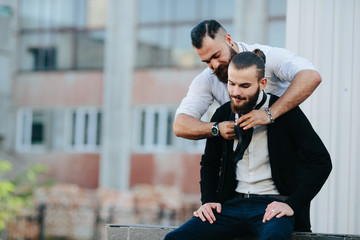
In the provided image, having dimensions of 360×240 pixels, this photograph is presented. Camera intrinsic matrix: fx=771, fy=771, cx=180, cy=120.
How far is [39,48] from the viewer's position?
29.5 metres

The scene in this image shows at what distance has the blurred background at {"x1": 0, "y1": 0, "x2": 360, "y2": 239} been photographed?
25516mm

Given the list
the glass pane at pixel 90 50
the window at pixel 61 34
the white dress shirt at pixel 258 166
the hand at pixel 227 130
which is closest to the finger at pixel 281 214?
the white dress shirt at pixel 258 166

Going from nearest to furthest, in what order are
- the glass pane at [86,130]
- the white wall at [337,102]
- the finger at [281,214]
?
the finger at [281,214]
the white wall at [337,102]
the glass pane at [86,130]

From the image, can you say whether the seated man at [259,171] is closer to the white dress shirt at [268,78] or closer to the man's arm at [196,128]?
the man's arm at [196,128]

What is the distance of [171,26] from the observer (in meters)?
27.3

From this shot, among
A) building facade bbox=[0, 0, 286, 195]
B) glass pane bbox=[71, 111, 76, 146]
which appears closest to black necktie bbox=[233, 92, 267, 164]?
building facade bbox=[0, 0, 286, 195]

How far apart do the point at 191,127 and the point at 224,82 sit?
31 cm

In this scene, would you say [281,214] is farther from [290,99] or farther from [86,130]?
[86,130]

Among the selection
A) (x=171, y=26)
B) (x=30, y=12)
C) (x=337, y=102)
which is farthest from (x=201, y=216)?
(x=30, y=12)

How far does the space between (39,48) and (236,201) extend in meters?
26.3

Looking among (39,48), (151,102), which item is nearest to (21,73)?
(39,48)

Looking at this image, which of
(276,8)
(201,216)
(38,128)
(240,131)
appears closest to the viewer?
(240,131)

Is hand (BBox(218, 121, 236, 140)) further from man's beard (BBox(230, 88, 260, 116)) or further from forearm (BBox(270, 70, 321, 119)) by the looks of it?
forearm (BBox(270, 70, 321, 119))

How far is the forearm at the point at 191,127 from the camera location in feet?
13.4
